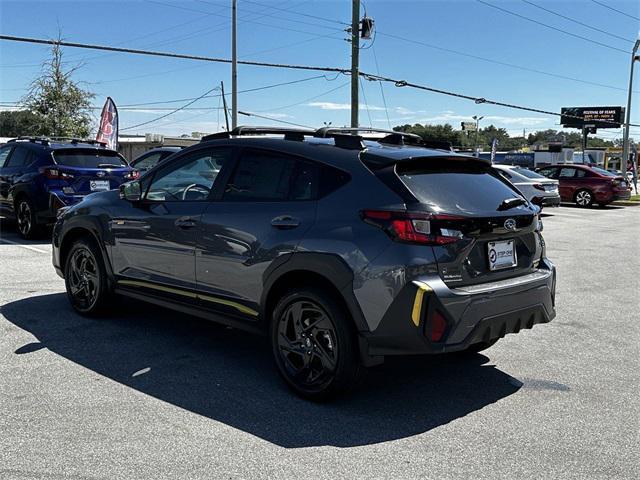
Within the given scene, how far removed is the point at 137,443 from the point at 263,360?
5.10ft

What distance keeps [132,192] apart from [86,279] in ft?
3.51

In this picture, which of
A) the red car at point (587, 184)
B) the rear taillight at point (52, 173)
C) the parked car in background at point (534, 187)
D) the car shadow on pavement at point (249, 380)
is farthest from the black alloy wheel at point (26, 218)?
the red car at point (587, 184)

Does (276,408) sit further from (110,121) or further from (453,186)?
(110,121)

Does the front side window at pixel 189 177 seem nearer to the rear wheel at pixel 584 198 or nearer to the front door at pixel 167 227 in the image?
the front door at pixel 167 227

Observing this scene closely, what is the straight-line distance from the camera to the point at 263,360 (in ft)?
15.8

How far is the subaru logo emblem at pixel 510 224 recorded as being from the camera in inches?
158

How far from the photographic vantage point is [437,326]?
3.56 m

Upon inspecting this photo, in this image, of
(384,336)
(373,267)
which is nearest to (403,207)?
(373,267)

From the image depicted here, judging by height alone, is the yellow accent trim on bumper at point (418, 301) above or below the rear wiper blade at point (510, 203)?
below

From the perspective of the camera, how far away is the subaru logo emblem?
4.01 m

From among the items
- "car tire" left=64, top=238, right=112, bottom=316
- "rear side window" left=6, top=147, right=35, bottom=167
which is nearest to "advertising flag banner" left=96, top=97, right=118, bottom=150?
"rear side window" left=6, top=147, right=35, bottom=167

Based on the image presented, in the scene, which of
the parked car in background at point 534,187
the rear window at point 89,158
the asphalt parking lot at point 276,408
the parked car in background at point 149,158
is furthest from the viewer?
the parked car in background at point 534,187

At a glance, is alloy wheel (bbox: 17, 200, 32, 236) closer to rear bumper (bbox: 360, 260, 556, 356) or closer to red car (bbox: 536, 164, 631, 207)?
rear bumper (bbox: 360, 260, 556, 356)

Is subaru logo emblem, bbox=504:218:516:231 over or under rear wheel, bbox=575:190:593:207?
over
